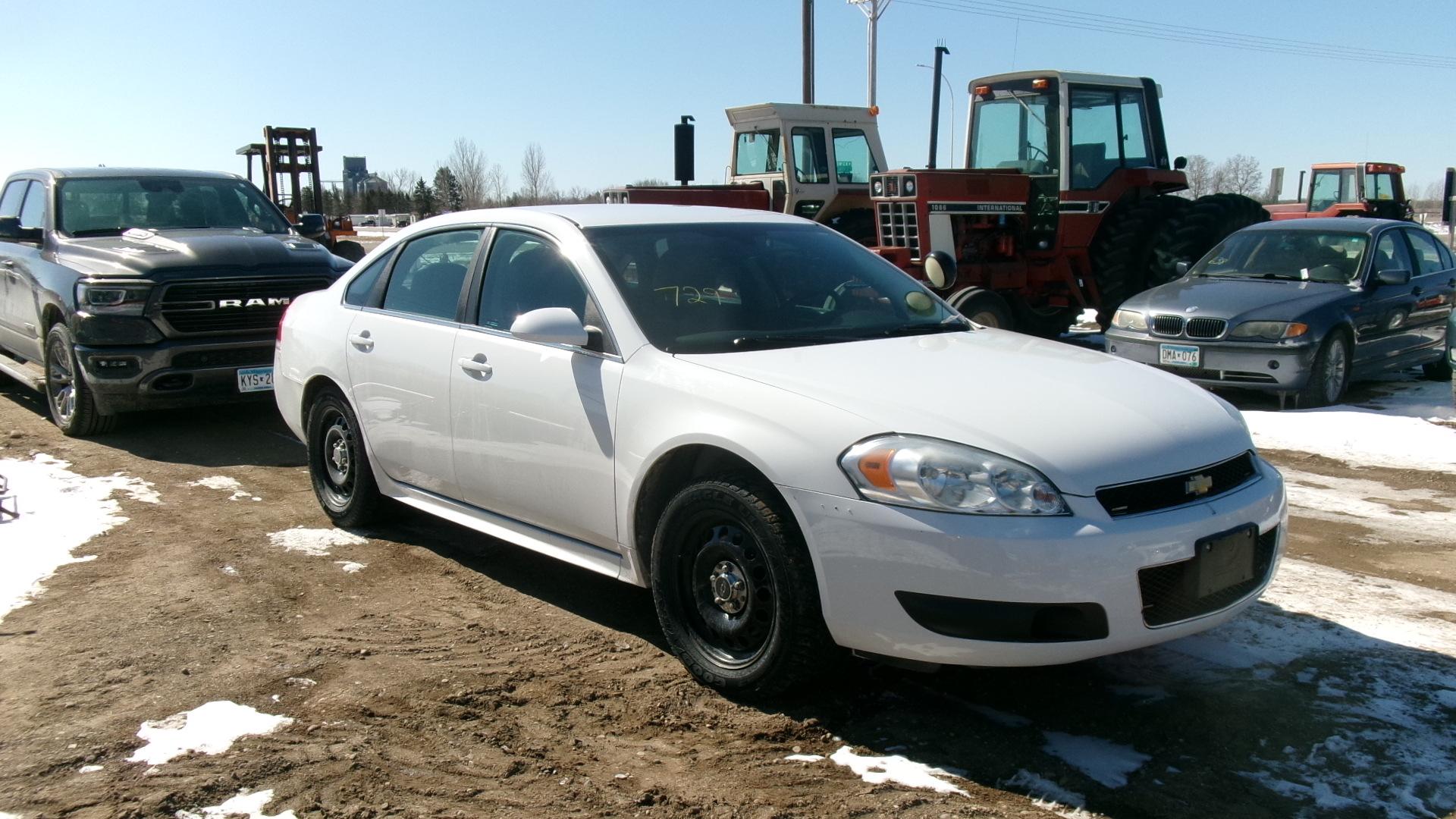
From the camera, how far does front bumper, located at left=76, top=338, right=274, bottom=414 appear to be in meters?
8.00

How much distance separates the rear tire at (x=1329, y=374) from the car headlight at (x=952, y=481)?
23.4 ft

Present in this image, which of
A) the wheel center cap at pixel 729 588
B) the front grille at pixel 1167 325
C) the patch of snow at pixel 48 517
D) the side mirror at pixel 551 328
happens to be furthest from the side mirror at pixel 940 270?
the front grille at pixel 1167 325

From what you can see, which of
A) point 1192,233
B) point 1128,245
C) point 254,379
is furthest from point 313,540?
point 1192,233

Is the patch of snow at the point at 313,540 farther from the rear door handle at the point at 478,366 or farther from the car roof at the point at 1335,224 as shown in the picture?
the car roof at the point at 1335,224

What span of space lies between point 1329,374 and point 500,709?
26.5ft

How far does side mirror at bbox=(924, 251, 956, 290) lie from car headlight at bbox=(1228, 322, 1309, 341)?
15.8 ft

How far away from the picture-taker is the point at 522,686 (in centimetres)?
404

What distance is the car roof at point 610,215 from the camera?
15.9 ft

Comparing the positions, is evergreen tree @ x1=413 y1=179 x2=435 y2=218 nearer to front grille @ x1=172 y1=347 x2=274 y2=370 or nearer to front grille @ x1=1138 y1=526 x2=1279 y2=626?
front grille @ x1=172 y1=347 x2=274 y2=370

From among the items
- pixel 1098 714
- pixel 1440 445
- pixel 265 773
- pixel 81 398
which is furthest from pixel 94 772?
pixel 1440 445

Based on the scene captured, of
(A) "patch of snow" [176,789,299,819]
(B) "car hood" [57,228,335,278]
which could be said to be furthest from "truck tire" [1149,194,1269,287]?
(A) "patch of snow" [176,789,299,819]

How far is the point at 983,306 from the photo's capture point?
1206 cm

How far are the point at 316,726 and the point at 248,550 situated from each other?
87.4 inches

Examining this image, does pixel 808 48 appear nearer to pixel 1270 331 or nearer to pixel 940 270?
pixel 1270 331
